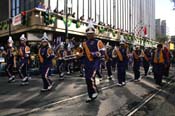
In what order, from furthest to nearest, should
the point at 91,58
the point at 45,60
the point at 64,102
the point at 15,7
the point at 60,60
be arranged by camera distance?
the point at 15,7
the point at 60,60
the point at 45,60
the point at 91,58
the point at 64,102

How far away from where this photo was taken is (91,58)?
10484 mm

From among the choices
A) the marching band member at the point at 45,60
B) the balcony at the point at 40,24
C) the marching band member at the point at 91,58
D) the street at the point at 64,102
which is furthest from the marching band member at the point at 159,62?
the balcony at the point at 40,24

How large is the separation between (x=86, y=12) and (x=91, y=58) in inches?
1280

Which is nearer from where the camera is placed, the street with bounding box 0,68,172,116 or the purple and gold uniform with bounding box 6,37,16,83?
the street with bounding box 0,68,172,116

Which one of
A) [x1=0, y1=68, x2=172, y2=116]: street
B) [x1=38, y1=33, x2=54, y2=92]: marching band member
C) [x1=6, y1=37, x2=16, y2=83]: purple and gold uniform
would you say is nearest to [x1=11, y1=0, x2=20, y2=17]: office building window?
[x1=6, y1=37, x2=16, y2=83]: purple and gold uniform

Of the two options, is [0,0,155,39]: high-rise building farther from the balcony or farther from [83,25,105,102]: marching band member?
[83,25,105,102]: marching band member

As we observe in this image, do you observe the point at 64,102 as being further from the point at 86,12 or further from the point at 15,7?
the point at 86,12

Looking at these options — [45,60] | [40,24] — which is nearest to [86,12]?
[40,24]

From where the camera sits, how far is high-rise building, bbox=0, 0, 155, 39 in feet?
90.2

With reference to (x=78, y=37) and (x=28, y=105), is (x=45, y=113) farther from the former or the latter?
(x=78, y=37)

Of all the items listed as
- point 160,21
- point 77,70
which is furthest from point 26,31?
point 160,21

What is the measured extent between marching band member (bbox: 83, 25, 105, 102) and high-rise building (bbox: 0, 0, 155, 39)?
16.3m

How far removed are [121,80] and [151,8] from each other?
79.7 m

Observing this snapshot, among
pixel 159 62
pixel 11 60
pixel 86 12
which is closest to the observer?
pixel 11 60
